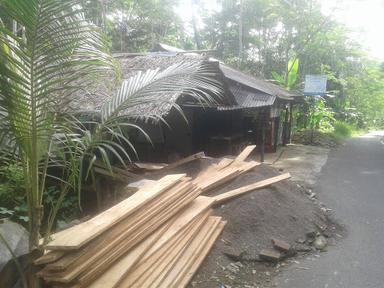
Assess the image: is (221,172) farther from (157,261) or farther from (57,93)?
(57,93)

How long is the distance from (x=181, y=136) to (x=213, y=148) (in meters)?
1.14

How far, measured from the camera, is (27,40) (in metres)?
2.57

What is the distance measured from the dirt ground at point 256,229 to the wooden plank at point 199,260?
0.30 feet

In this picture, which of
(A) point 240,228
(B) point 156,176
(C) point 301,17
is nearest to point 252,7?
(C) point 301,17

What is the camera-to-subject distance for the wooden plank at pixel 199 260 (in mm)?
4266

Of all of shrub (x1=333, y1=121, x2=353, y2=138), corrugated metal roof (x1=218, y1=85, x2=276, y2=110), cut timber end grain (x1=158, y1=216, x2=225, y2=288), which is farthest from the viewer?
shrub (x1=333, y1=121, x2=353, y2=138)

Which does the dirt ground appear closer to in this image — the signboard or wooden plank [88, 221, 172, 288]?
wooden plank [88, 221, 172, 288]

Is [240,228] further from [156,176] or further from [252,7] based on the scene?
[252,7]

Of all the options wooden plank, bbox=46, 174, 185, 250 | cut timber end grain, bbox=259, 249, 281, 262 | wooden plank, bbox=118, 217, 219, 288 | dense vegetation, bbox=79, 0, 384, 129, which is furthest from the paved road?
dense vegetation, bbox=79, 0, 384, 129

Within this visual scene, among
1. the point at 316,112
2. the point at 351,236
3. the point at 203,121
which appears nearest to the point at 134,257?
the point at 351,236

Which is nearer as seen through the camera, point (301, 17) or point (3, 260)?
point (3, 260)

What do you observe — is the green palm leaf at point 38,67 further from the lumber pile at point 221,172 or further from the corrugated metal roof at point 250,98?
the corrugated metal roof at point 250,98

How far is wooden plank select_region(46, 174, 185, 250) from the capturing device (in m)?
3.31

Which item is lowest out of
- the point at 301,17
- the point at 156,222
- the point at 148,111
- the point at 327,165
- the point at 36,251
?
the point at 327,165
